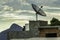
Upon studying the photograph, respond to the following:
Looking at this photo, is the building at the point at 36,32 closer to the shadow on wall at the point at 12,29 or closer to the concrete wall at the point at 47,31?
the concrete wall at the point at 47,31

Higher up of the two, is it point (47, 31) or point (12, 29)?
point (47, 31)

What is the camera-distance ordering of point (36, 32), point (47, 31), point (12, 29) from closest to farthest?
point (36, 32) → point (47, 31) → point (12, 29)

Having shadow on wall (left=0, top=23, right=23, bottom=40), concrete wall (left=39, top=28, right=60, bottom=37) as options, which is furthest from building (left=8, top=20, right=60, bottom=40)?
shadow on wall (left=0, top=23, right=23, bottom=40)

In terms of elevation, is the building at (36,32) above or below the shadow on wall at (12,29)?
above

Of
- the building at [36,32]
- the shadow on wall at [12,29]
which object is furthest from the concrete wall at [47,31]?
the shadow on wall at [12,29]

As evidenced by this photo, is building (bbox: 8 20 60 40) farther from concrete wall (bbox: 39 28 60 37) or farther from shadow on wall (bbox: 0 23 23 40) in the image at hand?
shadow on wall (bbox: 0 23 23 40)

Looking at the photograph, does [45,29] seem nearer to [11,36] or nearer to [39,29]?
[39,29]

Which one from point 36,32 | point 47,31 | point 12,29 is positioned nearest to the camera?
point 36,32

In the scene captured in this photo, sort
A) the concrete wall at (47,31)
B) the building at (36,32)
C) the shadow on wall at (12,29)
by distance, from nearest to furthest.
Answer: the building at (36,32), the concrete wall at (47,31), the shadow on wall at (12,29)

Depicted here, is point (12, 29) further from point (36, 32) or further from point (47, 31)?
point (36, 32)

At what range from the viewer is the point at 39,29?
34.0 m

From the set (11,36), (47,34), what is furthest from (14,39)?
(47,34)

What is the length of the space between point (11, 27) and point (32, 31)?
38.3 m

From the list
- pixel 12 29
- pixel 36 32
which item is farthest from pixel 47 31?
pixel 12 29
